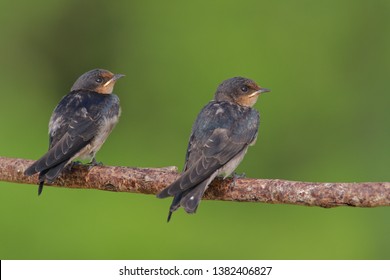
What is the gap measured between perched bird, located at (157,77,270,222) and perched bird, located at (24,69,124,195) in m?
0.47

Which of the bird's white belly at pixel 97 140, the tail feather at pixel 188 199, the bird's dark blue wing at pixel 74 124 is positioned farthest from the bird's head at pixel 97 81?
the tail feather at pixel 188 199

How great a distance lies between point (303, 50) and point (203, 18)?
841mm

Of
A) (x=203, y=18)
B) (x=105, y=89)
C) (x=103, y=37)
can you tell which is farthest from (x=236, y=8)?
(x=105, y=89)

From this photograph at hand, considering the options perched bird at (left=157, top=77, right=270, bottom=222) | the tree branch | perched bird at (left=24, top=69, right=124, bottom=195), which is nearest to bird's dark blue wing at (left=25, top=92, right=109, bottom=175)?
perched bird at (left=24, top=69, right=124, bottom=195)

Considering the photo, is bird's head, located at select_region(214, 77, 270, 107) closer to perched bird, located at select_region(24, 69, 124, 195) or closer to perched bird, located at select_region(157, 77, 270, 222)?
perched bird, located at select_region(157, 77, 270, 222)

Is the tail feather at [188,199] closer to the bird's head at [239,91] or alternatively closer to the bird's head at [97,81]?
the bird's head at [239,91]

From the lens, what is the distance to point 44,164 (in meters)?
4.52

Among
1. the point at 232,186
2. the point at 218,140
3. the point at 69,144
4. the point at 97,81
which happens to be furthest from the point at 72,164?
the point at 232,186

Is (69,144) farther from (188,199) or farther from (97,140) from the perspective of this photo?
(188,199)

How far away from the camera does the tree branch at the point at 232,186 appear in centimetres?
412

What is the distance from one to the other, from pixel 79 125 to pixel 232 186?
84 centimetres

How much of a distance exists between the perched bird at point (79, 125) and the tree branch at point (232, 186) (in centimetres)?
13

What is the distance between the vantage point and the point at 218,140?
466 cm

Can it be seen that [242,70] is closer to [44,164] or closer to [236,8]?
[236,8]
